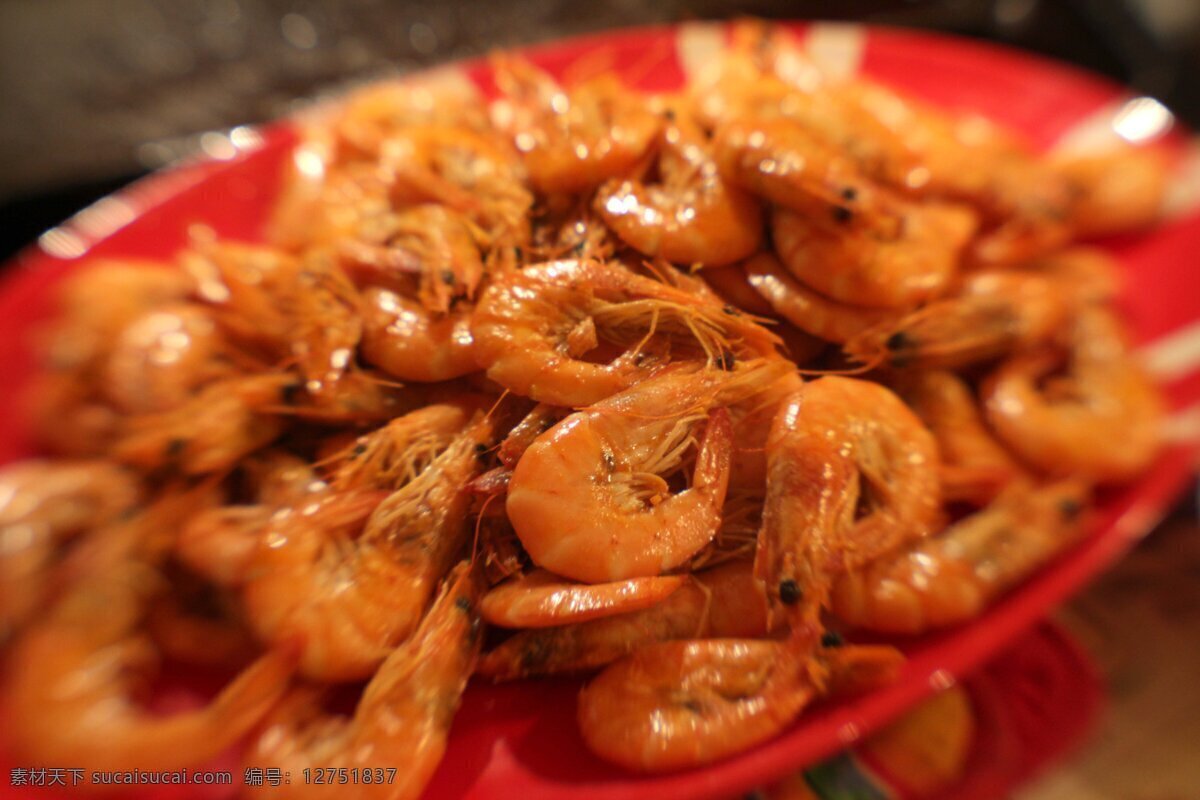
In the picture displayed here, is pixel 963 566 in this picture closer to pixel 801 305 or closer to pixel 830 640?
pixel 830 640

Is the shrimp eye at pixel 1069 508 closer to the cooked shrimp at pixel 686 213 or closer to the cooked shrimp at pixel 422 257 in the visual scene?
the cooked shrimp at pixel 686 213

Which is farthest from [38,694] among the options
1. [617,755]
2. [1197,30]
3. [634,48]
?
[1197,30]

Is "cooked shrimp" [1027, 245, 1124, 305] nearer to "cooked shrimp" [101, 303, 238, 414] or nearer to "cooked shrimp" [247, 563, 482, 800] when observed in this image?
"cooked shrimp" [247, 563, 482, 800]

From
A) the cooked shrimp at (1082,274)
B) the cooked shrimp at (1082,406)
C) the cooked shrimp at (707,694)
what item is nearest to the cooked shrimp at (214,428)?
the cooked shrimp at (707,694)

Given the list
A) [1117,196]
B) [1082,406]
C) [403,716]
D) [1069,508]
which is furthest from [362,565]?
[1117,196]

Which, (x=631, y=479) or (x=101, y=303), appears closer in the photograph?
(x=631, y=479)
